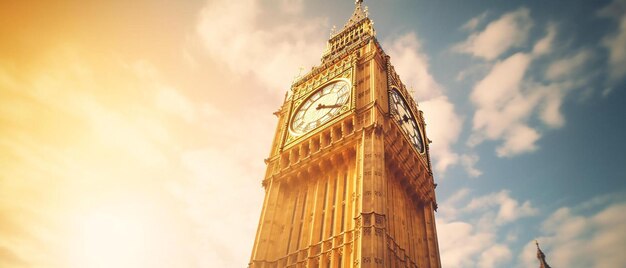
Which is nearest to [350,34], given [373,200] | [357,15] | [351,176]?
[357,15]

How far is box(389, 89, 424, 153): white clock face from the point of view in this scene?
1319 inches

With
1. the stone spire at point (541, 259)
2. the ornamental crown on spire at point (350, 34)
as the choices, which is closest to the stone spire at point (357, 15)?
the ornamental crown on spire at point (350, 34)

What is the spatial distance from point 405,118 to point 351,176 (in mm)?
10132

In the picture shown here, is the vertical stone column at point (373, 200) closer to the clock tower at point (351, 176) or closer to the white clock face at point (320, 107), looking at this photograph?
the clock tower at point (351, 176)

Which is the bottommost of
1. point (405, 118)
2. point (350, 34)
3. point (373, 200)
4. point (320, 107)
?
point (373, 200)

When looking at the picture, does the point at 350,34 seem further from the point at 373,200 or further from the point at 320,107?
the point at 373,200

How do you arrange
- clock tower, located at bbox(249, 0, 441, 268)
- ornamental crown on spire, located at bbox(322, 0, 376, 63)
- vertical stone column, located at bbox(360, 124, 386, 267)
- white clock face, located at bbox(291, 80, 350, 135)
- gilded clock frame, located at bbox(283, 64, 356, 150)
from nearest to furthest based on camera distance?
vertical stone column, located at bbox(360, 124, 386, 267)
clock tower, located at bbox(249, 0, 441, 268)
gilded clock frame, located at bbox(283, 64, 356, 150)
white clock face, located at bbox(291, 80, 350, 135)
ornamental crown on spire, located at bbox(322, 0, 376, 63)

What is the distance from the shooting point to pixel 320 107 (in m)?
34.8

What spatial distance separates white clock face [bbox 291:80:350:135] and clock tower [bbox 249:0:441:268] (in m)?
0.12

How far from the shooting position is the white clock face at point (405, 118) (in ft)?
110

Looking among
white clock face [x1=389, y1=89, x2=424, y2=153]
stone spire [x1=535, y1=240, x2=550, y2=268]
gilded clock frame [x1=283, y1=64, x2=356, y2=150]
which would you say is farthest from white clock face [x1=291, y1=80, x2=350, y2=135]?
stone spire [x1=535, y1=240, x2=550, y2=268]

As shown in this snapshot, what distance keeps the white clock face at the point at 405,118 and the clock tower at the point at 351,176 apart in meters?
0.16

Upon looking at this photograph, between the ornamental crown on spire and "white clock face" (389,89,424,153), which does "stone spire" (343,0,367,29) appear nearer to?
the ornamental crown on spire

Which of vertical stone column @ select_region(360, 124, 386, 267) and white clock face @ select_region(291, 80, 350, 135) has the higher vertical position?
white clock face @ select_region(291, 80, 350, 135)
